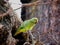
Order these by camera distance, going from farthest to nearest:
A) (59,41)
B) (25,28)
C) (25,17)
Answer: (25,17) → (59,41) → (25,28)

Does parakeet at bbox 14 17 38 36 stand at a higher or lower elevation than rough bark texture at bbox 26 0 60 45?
higher

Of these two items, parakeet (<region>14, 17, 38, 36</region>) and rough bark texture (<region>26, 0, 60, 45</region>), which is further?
rough bark texture (<region>26, 0, 60, 45</region>)

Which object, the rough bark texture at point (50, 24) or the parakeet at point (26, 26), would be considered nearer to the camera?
the parakeet at point (26, 26)

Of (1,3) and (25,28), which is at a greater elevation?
(1,3)

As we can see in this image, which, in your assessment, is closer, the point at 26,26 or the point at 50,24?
the point at 26,26

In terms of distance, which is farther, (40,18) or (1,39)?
(40,18)

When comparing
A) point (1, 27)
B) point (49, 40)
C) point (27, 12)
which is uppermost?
point (1, 27)

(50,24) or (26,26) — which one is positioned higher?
(26,26)

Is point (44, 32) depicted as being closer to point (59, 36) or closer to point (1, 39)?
point (59, 36)

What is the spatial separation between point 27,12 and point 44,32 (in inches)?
15.0

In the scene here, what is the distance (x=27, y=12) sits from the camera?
195 cm

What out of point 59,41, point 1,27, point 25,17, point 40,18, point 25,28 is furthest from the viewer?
point 25,17

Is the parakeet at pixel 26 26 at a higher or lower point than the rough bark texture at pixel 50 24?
higher

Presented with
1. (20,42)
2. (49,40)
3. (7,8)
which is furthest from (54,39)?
(7,8)
